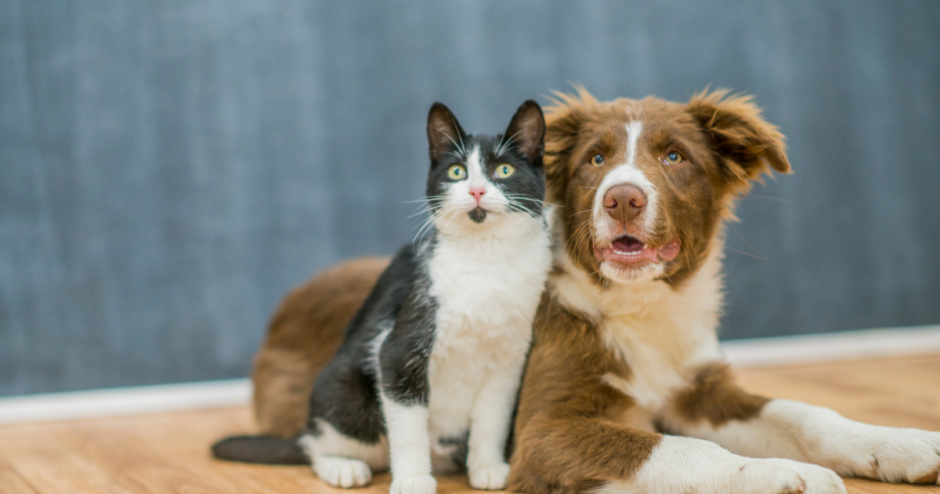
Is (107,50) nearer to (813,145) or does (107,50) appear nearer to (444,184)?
(444,184)

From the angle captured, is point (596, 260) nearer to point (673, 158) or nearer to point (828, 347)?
point (673, 158)

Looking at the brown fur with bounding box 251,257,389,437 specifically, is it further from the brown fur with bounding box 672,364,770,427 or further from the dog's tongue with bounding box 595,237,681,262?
the brown fur with bounding box 672,364,770,427

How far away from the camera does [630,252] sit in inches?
59.2

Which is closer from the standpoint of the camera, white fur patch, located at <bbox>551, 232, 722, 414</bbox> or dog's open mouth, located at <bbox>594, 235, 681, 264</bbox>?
dog's open mouth, located at <bbox>594, 235, 681, 264</bbox>

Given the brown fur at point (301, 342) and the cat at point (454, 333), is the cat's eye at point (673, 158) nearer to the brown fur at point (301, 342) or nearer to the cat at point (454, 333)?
the cat at point (454, 333)

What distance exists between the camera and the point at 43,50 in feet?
8.73

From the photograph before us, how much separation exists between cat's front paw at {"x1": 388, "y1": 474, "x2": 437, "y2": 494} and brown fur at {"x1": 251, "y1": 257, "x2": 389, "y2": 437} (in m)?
0.58

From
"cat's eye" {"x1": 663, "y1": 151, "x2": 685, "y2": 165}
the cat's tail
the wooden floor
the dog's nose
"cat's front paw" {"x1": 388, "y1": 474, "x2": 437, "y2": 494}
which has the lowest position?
the wooden floor

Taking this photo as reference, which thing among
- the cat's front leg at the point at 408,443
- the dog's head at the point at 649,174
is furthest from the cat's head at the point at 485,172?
the cat's front leg at the point at 408,443

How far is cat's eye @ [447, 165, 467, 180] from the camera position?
1528 mm

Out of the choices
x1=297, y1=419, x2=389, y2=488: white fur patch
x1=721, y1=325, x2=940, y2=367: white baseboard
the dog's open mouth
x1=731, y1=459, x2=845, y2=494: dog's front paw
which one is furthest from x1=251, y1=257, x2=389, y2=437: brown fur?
x1=721, y1=325, x2=940, y2=367: white baseboard

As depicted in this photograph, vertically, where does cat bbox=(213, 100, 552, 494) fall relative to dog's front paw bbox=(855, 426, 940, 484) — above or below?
above

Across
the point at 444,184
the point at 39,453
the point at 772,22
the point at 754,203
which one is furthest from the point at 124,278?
the point at 772,22

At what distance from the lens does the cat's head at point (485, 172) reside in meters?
1.49
